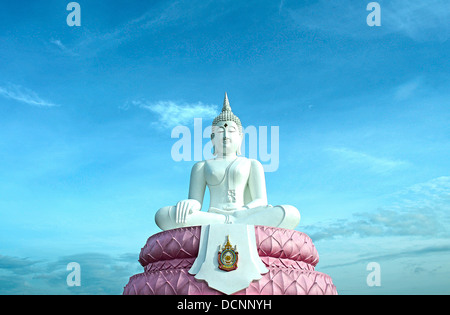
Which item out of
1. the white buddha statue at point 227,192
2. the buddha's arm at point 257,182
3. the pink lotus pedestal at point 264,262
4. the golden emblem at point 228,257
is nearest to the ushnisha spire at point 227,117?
the white buddha statue at point 227,192

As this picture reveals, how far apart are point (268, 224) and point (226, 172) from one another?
1.91 meters

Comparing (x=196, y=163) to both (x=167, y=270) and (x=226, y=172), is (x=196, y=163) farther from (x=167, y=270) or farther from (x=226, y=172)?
(x=167, y=270)

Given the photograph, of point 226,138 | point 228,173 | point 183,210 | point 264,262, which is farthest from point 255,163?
point 264,262

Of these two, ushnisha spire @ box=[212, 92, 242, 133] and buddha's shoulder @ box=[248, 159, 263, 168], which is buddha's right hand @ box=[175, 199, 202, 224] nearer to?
buddha's shoulder @ box=[248, 159, 263, 168]

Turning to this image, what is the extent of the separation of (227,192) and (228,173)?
1.34 ft

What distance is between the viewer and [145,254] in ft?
26.7

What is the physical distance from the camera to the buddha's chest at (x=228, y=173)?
31.3ft

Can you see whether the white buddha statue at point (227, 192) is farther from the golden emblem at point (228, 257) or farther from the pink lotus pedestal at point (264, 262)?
the golden emblem at point (228, 257)

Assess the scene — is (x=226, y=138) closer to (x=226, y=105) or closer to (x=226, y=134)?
(x=226, y=134)

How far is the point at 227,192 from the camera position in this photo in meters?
9.50

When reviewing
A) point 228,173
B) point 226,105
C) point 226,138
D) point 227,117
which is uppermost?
point 226,105
